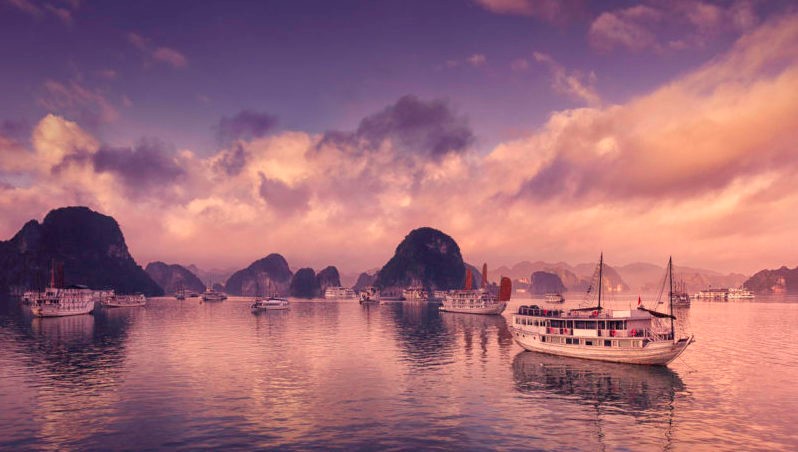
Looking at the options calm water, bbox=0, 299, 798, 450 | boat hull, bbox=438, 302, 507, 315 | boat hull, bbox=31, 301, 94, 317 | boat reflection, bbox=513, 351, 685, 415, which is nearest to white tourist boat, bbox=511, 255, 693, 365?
boat reflection, bbox=513, 351, 685, 415

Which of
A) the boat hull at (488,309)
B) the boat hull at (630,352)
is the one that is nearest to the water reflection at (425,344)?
the boat hull at (630,352)

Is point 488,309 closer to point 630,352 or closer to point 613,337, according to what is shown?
point 613,337

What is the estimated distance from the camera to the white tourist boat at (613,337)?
62875 mm

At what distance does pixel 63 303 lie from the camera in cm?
15688

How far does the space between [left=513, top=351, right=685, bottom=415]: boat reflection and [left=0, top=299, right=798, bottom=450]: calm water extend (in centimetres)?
25

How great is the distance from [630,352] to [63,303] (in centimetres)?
16643

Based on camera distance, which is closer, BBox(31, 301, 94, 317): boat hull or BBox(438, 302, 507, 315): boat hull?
BBox(31, 301, 94, 317): boat hull

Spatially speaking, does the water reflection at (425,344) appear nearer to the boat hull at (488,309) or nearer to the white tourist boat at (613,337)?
the white tourist boat at (613,337)

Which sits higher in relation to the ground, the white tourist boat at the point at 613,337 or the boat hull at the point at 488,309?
the white tourist boat at the point at 613,337

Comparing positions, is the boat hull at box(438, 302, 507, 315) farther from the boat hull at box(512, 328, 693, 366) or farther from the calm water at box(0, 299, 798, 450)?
the boat hull at box(512, 328, 693, 366)

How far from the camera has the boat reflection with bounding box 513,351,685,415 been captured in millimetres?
46500

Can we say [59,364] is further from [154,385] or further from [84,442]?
[84,442]

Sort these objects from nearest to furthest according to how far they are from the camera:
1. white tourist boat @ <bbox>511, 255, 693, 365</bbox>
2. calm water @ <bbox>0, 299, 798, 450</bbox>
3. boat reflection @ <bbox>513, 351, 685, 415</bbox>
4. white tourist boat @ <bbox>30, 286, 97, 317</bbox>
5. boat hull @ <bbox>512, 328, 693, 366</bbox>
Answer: calm water @ <bbox>0, 299, 798, 450</bbox>
boat reflection @ <bbox>513, 351, 685, 415</bbox>
boat hull @ <bbox>512, 328, 693, 366</bbox>
white tourist boat @ <bbox>511, 255, 693, 365</bbox>
white tourist boat @ <bbox>30, 286, 97, 317</bbox>

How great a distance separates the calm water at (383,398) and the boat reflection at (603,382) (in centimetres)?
25
